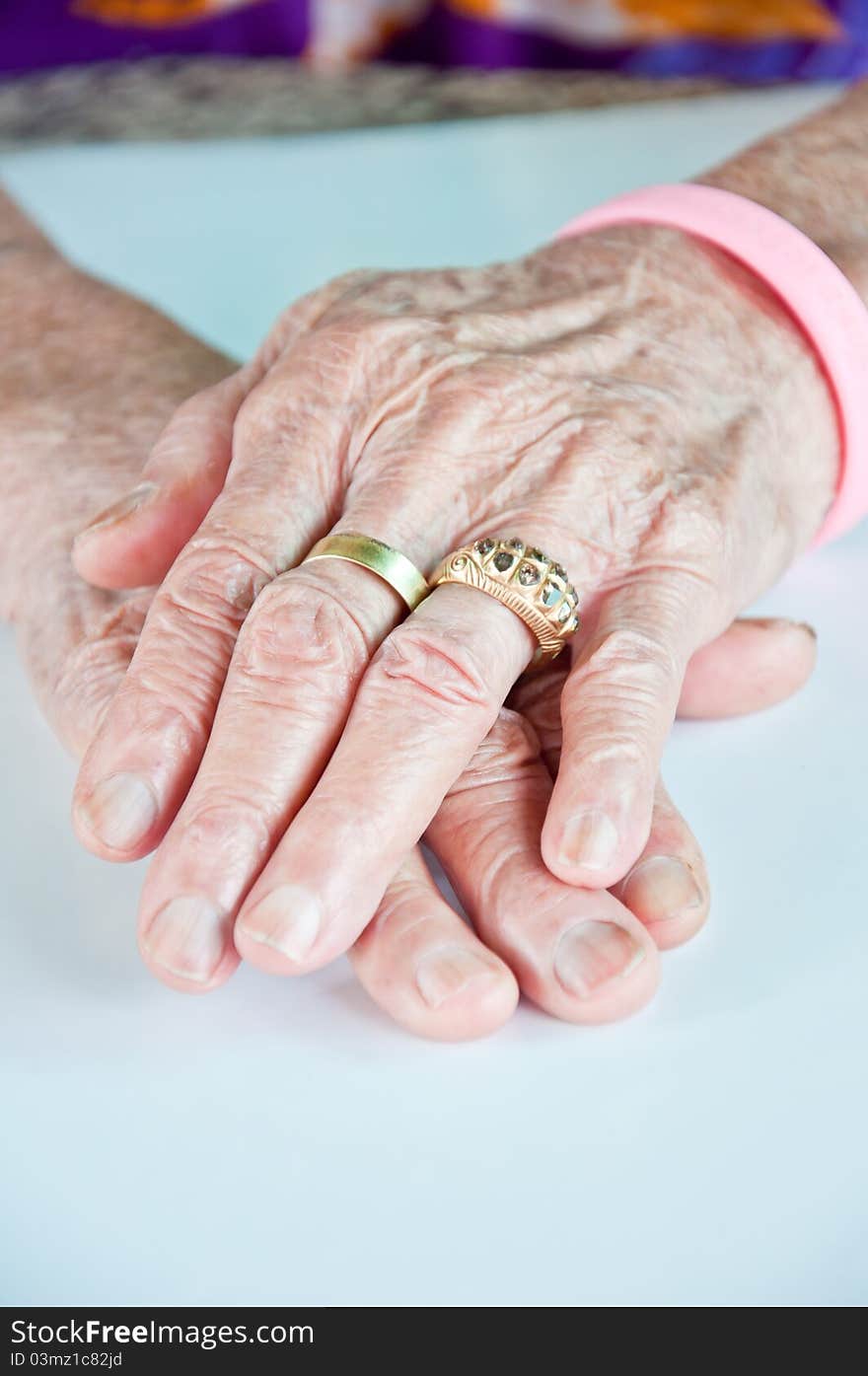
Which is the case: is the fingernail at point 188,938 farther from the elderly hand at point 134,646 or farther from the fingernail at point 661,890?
the fingernail at point 661,890

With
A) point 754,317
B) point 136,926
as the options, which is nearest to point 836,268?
point 754,317

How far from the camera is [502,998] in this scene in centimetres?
70

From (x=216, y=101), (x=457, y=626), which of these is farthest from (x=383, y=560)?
(x=216, y=101)

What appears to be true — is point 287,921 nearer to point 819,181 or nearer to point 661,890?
point 661,890

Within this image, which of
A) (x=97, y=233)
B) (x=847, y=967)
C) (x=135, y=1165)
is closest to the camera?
(x=135, y=1165)

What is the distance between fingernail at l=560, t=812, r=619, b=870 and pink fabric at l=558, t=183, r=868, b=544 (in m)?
0.44

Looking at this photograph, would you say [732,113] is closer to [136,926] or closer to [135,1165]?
[136,926]

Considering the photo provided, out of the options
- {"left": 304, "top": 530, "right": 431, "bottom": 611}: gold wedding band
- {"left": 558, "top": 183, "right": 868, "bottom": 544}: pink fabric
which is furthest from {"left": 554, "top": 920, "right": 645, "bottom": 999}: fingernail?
{"left": 558, "top": 183, "right": 868, "bottom": 544}: pink fabric

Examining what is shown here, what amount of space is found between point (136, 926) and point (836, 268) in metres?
0.68

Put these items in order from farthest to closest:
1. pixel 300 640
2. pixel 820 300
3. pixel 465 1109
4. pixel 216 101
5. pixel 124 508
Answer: pixel 216 101, pixel 820 300, pixel 124 508, pixel 300 640, pixel 465 1109

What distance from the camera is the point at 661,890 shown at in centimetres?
77

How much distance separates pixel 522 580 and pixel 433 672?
0.09m

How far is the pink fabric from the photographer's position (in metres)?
1.03

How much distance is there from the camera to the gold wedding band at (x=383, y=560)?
0.83 metres
